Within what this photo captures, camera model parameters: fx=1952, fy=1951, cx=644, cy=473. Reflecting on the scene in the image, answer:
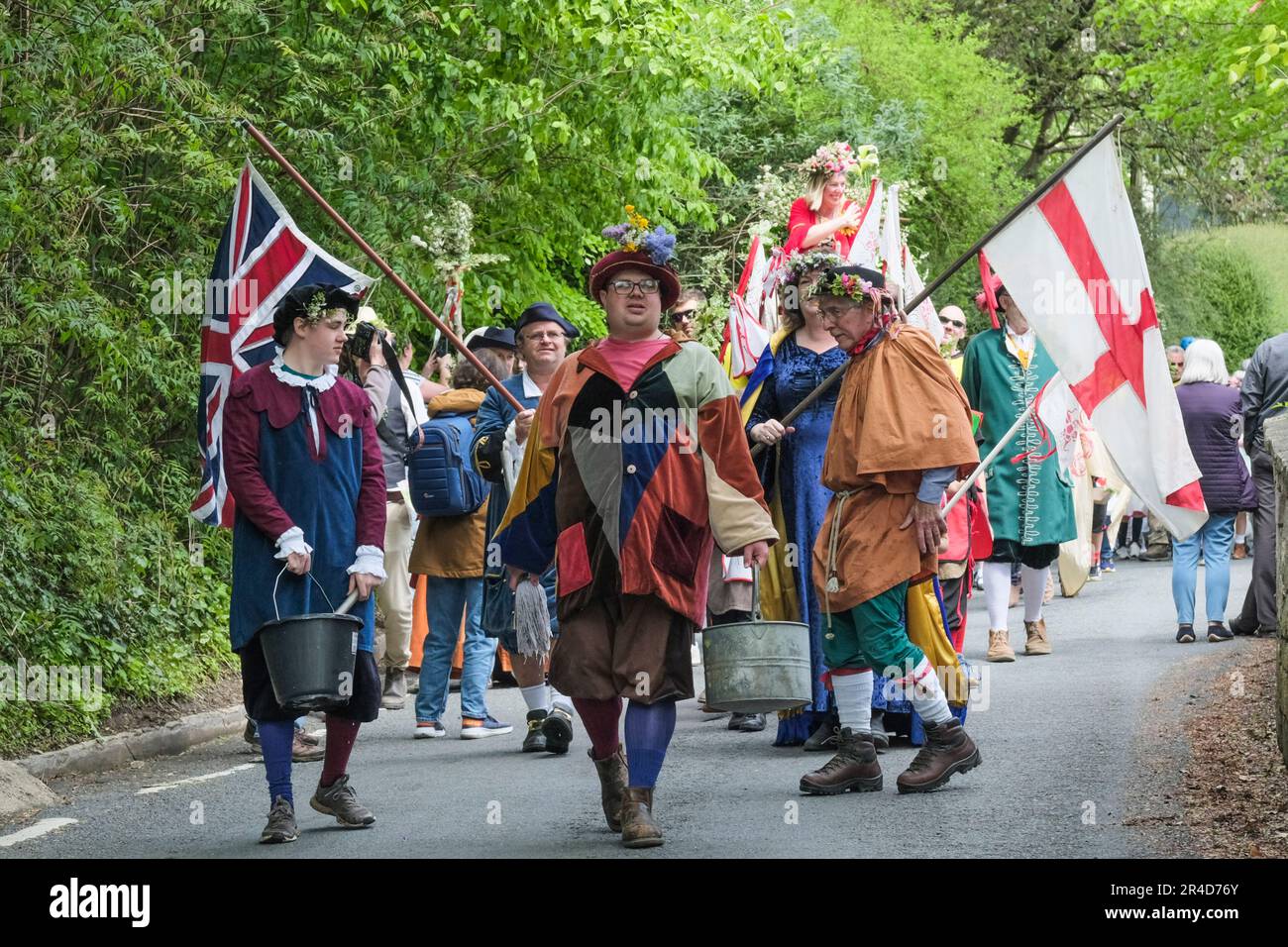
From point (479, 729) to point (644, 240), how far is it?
424cm

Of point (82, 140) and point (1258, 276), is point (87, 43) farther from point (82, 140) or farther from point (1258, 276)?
point (1258, 276)

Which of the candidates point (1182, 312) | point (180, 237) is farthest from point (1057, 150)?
point (180, 237)

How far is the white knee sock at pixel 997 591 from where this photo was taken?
44.0 feet

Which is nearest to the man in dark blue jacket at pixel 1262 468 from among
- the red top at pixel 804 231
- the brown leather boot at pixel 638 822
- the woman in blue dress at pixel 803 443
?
the red top at pixel 804 231

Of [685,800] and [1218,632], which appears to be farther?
[1218,632]

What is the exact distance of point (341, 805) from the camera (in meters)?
7.57

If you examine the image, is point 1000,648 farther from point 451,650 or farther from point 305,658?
point 305,658

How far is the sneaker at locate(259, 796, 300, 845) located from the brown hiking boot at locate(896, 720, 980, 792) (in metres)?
2.47

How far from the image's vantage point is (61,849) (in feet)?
24.0

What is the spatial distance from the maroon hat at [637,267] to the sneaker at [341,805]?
2172 millimetres

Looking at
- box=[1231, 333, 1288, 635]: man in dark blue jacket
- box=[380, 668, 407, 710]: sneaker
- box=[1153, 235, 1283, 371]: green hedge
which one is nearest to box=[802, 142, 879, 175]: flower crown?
box=[1231, 333, 1288, 635]: man in dark blue jacket
